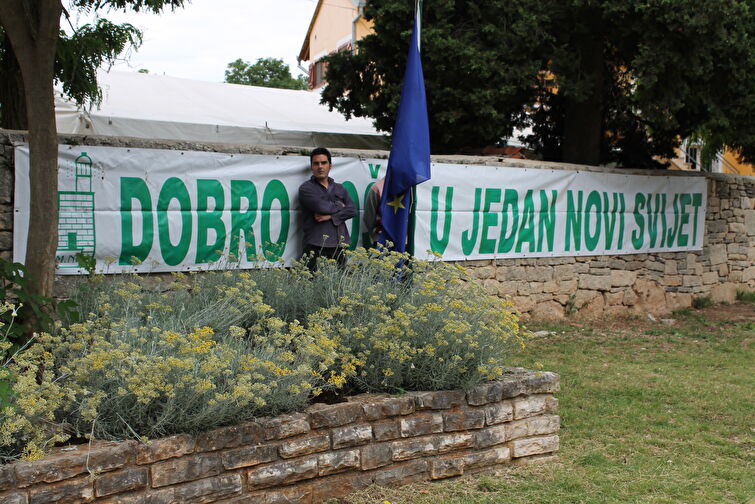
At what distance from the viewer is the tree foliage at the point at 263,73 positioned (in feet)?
121

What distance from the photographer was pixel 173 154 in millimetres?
6125

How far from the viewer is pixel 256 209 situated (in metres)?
6.56

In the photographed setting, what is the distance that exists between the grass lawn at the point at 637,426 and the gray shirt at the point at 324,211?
2102 mm

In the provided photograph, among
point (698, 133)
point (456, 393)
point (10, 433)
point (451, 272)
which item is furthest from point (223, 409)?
point (698, 133)

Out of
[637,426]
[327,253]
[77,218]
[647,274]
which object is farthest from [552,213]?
[77,218]

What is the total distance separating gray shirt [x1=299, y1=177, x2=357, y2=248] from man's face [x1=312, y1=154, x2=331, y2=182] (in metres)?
0.11

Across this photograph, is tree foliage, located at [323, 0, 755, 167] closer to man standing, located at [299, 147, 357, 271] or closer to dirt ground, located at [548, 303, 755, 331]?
dirt ground, located at [548, 303, 755, 331]

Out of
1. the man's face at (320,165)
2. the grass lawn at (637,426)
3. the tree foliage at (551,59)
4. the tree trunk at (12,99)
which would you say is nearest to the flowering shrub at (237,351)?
the grass lawn at (637,426)

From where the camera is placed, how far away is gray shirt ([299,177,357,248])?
6441mm

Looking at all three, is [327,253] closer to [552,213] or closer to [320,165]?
[320,165]

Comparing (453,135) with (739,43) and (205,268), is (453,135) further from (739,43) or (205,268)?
(205,268)

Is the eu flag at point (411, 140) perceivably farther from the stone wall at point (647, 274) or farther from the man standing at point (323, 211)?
the stone wall at point (647, 274)

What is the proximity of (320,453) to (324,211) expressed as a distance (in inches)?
120

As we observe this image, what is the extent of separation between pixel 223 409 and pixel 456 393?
1.39 meters
